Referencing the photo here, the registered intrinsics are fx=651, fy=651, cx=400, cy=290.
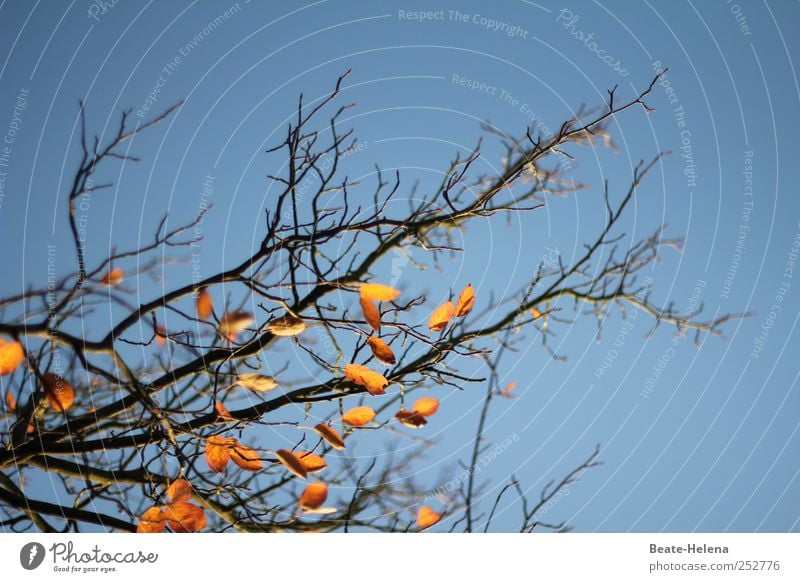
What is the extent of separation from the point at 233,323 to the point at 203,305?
0.14m

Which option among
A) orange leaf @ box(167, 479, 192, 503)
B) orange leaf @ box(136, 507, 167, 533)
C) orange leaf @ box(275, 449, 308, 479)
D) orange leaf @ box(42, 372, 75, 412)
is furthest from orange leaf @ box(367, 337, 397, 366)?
orange leaf @ box(42, 372, 75, 412)

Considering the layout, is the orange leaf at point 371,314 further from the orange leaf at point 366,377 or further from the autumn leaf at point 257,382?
the autumn leaf at point 257,382

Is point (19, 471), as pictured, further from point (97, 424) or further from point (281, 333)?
point (281, 333)

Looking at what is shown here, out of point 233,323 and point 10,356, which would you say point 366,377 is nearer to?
point 233,323

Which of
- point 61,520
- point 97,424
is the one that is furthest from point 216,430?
point 61,520

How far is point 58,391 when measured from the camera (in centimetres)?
256

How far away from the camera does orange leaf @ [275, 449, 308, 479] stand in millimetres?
2445

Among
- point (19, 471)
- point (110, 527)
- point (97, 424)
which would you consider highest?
point (97, 424)

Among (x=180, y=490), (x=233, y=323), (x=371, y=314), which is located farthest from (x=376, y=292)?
(x=180, y=490)

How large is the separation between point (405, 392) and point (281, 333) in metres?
0.62

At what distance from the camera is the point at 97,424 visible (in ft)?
8.21

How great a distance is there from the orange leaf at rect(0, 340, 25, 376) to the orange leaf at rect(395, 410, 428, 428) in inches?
58.6

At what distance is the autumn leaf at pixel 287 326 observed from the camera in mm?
2428

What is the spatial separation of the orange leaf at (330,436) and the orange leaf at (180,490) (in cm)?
53
